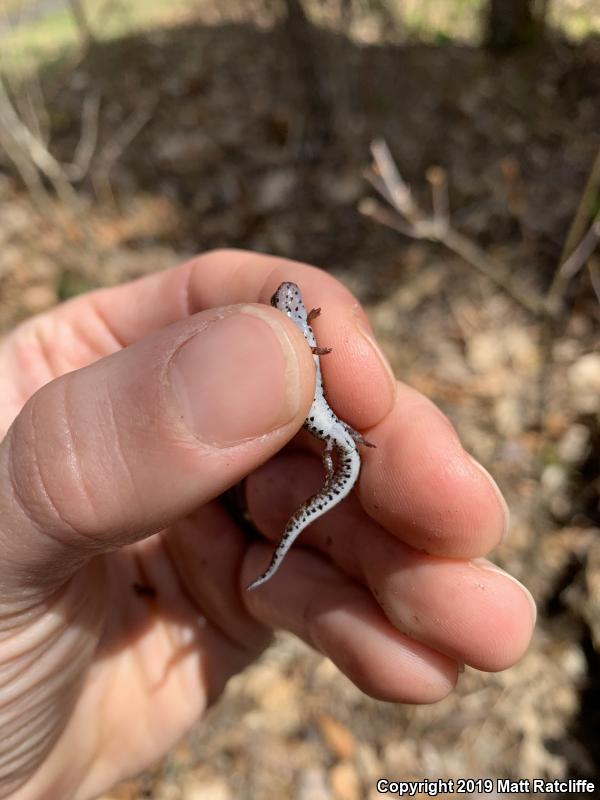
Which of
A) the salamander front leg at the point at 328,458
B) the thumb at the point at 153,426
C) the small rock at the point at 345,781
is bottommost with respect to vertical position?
the small rock at the point at 345,781

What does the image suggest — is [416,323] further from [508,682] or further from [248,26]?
[248,26]

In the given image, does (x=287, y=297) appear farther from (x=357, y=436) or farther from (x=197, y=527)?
(x=197, y=527)

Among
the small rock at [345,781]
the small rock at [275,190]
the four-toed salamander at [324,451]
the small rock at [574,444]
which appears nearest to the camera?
the four-toed salamander at [324,451]

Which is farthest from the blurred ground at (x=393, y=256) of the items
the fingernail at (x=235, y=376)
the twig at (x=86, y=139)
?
the fingernail at (x=235, y=376)

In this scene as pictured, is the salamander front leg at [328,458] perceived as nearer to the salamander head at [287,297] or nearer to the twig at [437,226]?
the salamander head at [287,297]

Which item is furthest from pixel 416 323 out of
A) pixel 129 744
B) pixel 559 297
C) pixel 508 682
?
pixel 129 744

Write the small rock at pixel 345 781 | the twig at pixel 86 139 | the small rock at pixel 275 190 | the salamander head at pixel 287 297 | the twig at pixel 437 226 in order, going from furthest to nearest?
the small rock at pixel 275 190 → the twig at pixel 86 139 → the small rock at pixel 345 781 → the twig at pixel 437 226 → the salamander head at pixel 287 297

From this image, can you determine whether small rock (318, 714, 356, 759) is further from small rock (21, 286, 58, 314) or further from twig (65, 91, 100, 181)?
twig (65, 91, 100, 181)

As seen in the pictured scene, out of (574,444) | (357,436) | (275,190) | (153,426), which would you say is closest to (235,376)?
(153,426)
